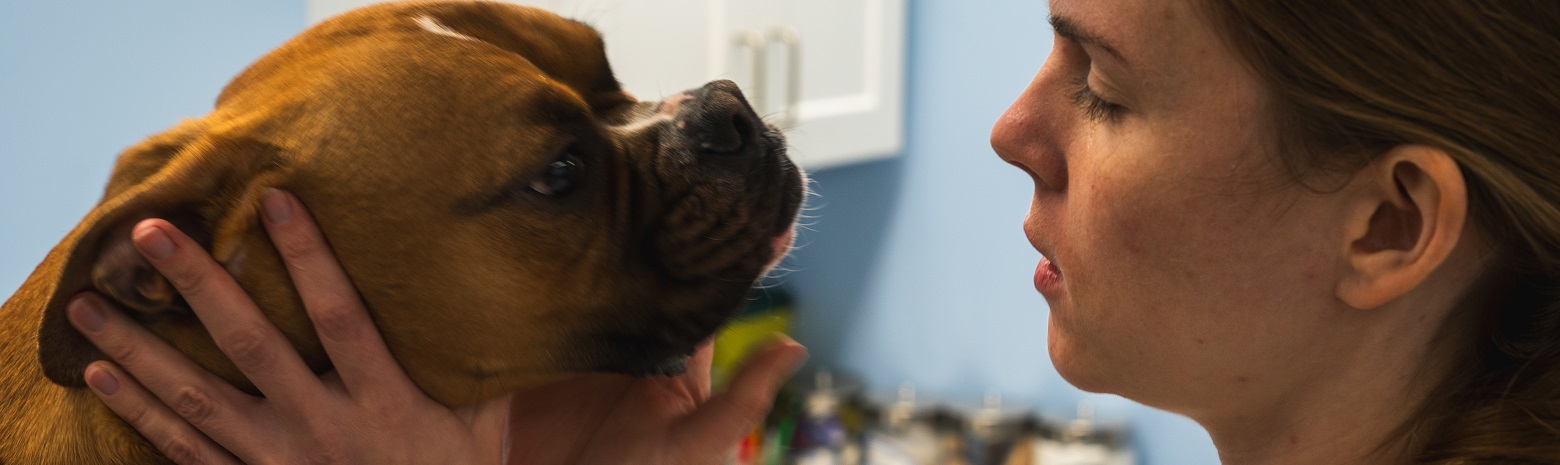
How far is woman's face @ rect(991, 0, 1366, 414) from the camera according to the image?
96 cm

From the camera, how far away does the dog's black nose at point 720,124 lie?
1.21m

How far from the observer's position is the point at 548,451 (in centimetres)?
136

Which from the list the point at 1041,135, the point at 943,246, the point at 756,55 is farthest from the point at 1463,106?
the point at 943,246

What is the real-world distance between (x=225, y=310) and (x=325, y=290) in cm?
7

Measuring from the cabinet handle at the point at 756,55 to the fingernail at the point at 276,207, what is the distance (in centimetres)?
166

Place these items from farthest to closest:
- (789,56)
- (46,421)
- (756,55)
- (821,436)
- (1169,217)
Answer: (821,436)
(789,56)
(756,55)
(46,421)
(1169,217)

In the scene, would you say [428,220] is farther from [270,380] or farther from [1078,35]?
[1078,35]

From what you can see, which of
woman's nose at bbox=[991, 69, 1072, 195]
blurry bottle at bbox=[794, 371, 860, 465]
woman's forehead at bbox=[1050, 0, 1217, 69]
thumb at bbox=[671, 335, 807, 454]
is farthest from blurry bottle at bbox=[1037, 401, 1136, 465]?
woman's forehead at bbox=[1050, 0, 1217, 69]

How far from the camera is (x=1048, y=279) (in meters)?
1.14

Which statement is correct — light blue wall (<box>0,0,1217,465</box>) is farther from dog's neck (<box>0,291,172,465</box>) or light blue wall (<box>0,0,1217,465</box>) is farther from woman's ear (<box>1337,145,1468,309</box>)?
woman's ear (<box>1337,145,1468,309</box>)

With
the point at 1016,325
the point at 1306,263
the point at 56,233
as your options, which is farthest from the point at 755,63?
the point at 1306,263

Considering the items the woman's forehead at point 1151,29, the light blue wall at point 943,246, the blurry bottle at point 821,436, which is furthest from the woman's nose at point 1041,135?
the blurry bottle at point 821,436

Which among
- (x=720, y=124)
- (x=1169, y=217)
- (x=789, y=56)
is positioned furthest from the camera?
(x=789, y=56)

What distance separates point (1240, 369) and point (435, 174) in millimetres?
657
